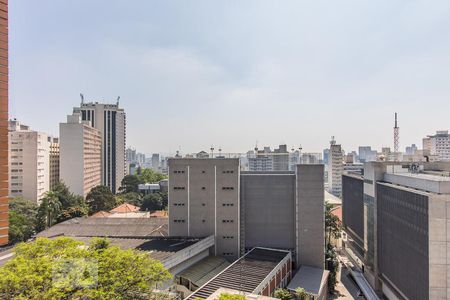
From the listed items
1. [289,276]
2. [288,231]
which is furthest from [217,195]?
[289,276]

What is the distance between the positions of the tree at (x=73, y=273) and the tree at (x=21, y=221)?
38892 millimetres

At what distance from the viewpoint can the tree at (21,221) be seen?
1999 inches

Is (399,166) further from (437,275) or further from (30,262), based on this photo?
(30,262)

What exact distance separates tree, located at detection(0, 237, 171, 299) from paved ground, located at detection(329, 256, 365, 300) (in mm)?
29939

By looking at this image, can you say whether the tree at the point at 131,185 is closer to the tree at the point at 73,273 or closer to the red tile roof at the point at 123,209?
the red tile roof at the point at 123,209

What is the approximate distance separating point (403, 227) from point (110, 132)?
103596 millimetres

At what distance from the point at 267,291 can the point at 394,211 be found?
652 inches

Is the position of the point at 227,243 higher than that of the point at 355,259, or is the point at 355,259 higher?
the point at 227,243

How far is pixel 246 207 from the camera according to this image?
141 feet

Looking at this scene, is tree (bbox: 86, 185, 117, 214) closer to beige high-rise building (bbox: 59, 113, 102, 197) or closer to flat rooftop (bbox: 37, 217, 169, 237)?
beige high-rise building (bbox: 59, 113, 102, 197)

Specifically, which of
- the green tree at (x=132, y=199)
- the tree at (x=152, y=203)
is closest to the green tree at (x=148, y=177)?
the green tree at (x=132, y=199)

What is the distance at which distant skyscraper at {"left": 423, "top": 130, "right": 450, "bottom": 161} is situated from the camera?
141 metres

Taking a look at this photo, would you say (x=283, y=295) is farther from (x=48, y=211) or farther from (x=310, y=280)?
(x=48, y=211)

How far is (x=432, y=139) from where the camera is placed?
475ft
